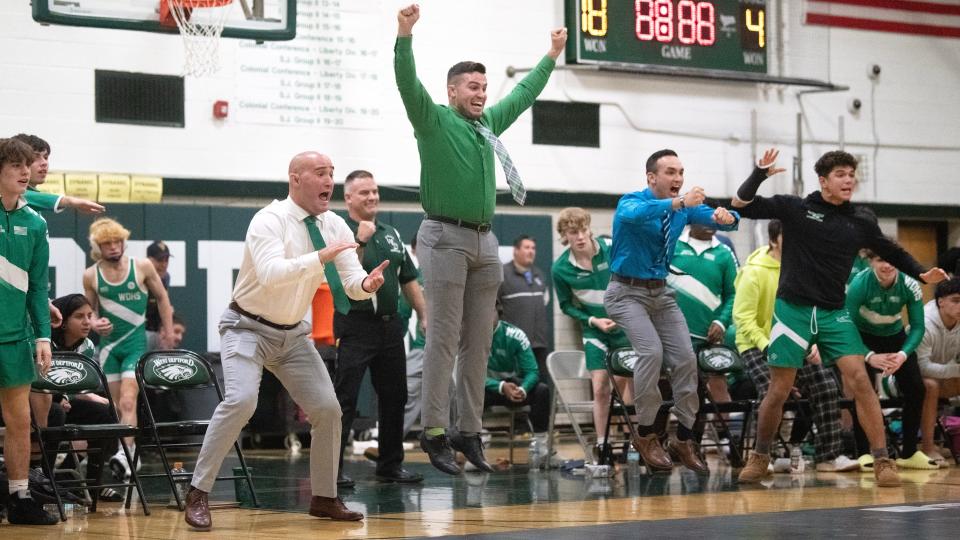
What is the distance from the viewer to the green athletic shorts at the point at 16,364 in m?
7.30

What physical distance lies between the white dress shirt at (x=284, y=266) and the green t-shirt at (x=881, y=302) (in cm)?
505

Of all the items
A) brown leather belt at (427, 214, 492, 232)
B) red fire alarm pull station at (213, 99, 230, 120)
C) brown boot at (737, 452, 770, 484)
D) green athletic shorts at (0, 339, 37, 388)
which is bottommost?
brown boot at (737, 452, 770, 484)

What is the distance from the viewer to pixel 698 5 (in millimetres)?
16234

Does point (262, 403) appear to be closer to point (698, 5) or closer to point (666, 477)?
point (666, 477)

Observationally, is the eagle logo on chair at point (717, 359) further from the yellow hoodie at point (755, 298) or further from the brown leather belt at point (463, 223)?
the brown leather belt at point (463, 223)

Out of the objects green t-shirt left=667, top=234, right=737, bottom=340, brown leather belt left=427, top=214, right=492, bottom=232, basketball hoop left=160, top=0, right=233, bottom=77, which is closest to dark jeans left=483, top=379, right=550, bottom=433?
green t-shirt left=667, top=234, right=737, bottom=340

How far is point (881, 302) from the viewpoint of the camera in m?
10.8

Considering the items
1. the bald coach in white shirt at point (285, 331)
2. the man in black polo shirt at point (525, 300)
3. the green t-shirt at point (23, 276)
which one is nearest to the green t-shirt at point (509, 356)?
the man in black polo shirt at point (525, 300)

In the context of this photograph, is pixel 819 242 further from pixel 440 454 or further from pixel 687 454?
pixel 440 454

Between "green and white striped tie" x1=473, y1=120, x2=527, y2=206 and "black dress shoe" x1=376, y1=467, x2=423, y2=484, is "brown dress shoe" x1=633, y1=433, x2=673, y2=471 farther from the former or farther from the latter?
"green and white striped tie" x1=473, y1=120, x2=527, y2=206

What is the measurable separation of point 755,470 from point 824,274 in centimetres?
132

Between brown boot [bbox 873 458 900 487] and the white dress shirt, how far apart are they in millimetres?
3543

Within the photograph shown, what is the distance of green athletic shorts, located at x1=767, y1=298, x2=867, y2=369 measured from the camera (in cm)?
895

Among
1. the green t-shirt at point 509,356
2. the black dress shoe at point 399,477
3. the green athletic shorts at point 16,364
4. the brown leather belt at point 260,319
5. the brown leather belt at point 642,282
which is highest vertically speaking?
the brown leather belt at point 642,282
